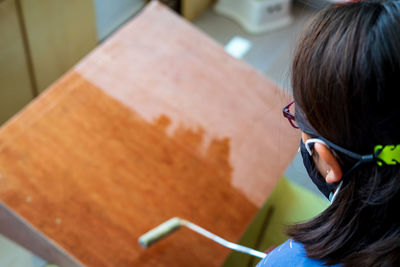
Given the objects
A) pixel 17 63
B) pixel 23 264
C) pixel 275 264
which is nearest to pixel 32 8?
pixel 17 63

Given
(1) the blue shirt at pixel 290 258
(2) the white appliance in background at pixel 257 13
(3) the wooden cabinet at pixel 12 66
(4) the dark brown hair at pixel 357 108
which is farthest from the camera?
(2) the white appliance in background at pixel 257 13

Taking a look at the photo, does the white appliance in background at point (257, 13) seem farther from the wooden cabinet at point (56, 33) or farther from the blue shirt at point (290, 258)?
the blue shirt at point (290, 258)

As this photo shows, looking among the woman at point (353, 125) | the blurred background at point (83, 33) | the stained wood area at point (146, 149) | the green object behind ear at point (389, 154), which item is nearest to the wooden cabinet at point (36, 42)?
the blurred background at point (83, 33)

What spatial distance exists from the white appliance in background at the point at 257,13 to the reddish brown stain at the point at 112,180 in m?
1.45

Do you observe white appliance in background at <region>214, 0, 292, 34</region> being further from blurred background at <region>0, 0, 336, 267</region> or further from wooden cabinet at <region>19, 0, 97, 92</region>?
wooden cabinet at <region>19, 0, 97, 92</region>

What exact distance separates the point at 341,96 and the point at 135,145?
0.83 meters

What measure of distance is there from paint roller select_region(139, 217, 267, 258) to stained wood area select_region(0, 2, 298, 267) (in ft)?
0.06

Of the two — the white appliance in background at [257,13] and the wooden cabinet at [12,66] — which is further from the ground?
the wooden cabinet at [12,66]

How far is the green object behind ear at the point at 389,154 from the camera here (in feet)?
1.76

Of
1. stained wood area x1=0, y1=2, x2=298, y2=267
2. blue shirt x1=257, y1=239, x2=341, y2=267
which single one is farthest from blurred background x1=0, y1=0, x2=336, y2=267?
blue shirt x1=257, y1=239, x2=341, y2=267

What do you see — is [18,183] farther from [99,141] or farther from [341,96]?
[341,96]

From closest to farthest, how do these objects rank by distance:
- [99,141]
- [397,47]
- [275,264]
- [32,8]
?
[397,47]
[275,264]
[99,141]
[32,8]

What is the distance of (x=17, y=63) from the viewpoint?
171 cm

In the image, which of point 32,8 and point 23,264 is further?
point 32,8
